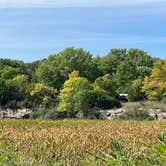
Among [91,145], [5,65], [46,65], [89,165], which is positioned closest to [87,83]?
[46,65]

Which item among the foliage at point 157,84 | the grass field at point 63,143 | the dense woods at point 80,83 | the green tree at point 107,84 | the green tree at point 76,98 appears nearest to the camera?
the grass field at point 63,143

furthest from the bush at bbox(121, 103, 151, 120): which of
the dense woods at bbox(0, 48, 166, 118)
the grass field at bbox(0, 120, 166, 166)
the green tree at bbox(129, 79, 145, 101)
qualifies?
the grass field at bbox(0, 120, 166, 166)

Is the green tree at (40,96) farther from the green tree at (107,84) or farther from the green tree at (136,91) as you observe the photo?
the green tree at (136,91)

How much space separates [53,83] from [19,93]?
5413 mm

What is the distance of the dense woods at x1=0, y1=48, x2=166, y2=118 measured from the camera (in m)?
53.0

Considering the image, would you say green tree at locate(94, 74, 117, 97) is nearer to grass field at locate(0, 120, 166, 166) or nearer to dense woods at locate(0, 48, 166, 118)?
dense woods at locate(0, 48, 166, 118)

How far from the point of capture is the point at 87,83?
5588 centimetres

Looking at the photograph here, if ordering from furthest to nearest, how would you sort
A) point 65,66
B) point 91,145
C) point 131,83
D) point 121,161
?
point 65,66
point 131,83
point 91,145
point 121,161

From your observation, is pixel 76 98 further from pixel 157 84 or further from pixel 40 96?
pixel 157 84

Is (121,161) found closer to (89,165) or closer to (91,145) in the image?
(89,165)

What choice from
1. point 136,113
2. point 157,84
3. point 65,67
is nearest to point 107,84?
point 157,84

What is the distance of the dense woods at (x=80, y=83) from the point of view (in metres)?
53.0

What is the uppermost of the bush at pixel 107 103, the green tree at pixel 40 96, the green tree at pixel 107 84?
the green tree at pixel 107 84

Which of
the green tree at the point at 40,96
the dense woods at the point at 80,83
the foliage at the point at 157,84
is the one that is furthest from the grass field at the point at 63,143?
the foliage at the point at 157,84
